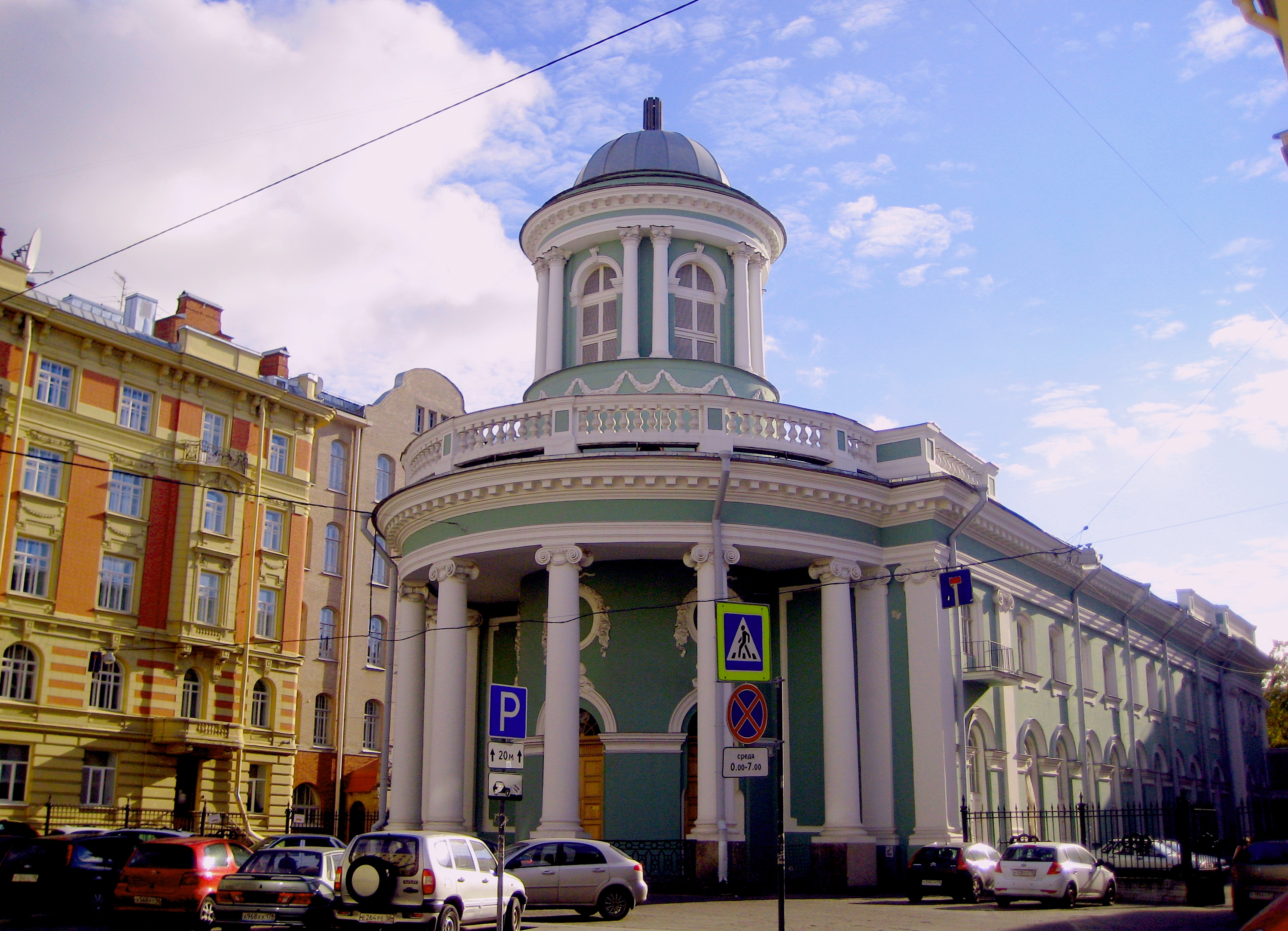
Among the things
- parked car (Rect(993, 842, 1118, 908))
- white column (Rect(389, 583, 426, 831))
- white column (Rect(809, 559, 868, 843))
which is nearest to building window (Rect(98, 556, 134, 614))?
white column (Rect(389, 583, 426, 831))

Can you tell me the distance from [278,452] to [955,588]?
27403 mm

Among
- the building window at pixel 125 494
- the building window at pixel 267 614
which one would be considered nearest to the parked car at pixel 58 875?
the building window at pixel 125 494

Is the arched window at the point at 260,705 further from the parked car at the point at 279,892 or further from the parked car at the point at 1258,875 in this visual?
the parked car at the point at 1258,875

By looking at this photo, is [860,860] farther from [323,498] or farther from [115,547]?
[323,498]

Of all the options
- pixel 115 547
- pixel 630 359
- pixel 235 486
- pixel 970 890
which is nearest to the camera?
pixel 970 890

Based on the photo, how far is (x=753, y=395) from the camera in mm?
26984

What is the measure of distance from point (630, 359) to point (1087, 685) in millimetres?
16355

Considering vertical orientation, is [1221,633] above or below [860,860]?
above

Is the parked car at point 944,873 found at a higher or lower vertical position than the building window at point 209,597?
lower

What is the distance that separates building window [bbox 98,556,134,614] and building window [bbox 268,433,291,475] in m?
6.68

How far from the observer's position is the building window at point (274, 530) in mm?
41844

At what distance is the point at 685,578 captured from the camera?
79.6 feet

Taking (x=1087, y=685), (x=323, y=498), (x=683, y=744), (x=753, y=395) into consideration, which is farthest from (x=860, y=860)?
(x=323, y=498)

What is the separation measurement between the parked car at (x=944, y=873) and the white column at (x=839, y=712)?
1202 millimetres
